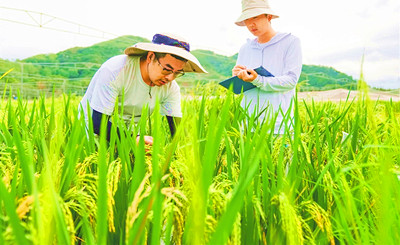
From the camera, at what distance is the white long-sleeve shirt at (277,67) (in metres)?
2.02

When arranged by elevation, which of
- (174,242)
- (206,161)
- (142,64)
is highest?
(142,64)

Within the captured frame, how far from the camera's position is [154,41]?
5.79 ft

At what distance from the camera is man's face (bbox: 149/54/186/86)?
164cm

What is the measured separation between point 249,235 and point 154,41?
4.36ft

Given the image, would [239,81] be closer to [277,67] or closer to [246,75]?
[246,75]

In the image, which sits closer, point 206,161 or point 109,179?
point 206,161

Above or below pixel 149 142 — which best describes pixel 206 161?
above

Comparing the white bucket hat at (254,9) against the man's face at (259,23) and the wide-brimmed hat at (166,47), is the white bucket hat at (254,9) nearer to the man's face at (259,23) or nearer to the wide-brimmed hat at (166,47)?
the man's face at (259,23)

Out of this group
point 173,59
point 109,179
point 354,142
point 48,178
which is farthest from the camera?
point 173,59

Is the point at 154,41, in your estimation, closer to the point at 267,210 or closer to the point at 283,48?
the point at 283,48

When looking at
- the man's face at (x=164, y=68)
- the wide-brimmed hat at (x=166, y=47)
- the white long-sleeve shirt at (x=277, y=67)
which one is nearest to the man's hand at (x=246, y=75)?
the white long-sleeve shirt at (x=277, y=67)

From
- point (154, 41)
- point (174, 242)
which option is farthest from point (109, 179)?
point (154, 41)

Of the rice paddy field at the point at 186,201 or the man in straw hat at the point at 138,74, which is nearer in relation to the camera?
the rice paddy field at the point at 186,201

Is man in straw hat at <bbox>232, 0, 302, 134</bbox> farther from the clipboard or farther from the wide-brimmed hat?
the wide-brimmed hat
